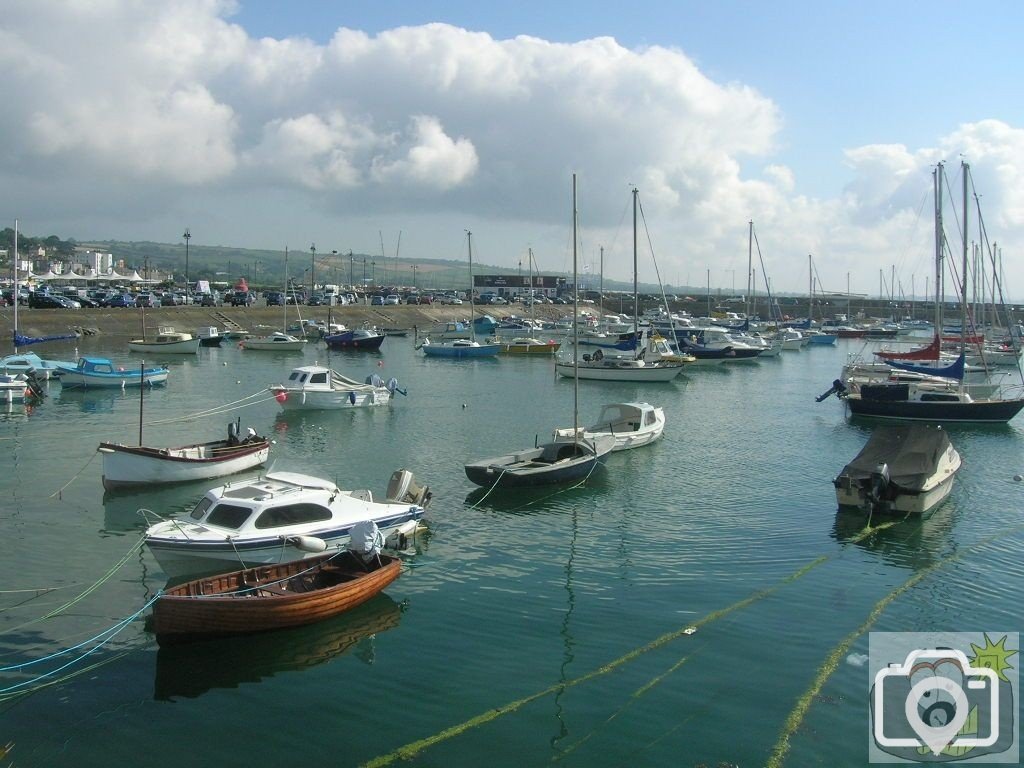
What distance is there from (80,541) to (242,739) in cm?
1231

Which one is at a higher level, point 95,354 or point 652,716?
point 95,354

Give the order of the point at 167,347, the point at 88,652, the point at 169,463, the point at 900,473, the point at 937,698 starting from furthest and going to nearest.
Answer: the point at 167,347, the point at 169,463, the point at 900,473, the point at 88,652, the point at 937,698

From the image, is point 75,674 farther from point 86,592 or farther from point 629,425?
point 629,425

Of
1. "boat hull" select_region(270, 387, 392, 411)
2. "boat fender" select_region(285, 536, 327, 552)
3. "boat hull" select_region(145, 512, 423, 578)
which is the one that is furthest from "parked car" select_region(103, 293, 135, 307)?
"boat fender" select_region(285, 536, 327, 552)

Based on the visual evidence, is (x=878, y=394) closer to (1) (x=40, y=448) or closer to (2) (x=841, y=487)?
(2) (x=841, y=487)

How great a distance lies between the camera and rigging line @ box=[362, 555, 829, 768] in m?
13.6

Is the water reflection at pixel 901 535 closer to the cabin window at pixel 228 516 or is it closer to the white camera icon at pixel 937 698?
the white camera icon at pixel 937 698

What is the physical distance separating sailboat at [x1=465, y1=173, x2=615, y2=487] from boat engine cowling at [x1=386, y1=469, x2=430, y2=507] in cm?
406

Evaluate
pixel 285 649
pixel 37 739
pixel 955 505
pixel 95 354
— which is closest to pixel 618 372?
pixel 955 505

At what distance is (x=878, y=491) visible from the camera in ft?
89.6

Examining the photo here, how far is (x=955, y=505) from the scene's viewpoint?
98.2ft

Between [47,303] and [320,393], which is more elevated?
[47,303]

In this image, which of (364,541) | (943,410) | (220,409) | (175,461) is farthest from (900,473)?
(220,409)

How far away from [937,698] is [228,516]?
15.1m
